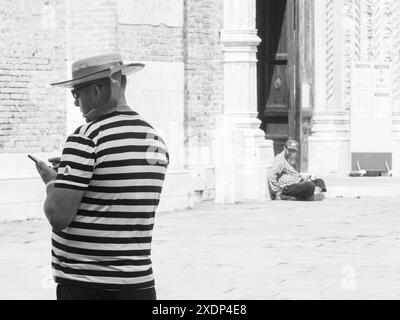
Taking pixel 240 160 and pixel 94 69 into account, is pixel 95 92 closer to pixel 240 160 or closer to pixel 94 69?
pixel 94 69

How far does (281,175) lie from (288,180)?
124 millimetres

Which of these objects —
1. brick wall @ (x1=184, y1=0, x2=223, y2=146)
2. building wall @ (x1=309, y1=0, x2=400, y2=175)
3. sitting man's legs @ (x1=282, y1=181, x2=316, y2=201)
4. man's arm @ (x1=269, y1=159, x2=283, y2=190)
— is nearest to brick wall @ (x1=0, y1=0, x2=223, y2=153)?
brick wall @ (x1=184, y1=0, x2=223, y2=146)

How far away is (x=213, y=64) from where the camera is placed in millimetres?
16688

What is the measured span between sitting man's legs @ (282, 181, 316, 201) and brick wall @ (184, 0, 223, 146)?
52.3 inches

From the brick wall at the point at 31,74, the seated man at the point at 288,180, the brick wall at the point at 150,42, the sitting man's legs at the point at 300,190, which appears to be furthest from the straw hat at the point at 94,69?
the sitting man's legs at the point at 300,190

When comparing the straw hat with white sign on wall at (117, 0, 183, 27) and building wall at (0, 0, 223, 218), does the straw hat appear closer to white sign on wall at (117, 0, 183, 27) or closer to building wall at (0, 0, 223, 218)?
building wall at (0, 0, 223, 218)

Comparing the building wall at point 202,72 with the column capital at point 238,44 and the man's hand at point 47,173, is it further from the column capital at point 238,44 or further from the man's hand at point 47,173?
the man's hand at point 47,173

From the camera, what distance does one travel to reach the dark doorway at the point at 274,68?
61.1 ft

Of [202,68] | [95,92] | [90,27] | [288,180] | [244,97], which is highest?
[90,27]

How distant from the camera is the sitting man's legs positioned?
53.9 feet

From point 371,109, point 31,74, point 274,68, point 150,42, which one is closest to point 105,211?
point 31,74

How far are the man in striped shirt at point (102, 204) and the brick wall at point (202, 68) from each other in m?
11.6

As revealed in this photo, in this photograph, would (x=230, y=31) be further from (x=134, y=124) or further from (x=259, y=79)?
(x=134, y=124)

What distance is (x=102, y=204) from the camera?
444cm
